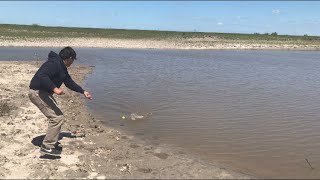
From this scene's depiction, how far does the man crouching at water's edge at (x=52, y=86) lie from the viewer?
300 inches

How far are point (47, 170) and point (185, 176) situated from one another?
2.60 m

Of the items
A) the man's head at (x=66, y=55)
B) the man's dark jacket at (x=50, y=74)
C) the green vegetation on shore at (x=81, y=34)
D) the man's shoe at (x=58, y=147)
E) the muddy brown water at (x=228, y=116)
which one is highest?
the man's head at (x=66, y=55)

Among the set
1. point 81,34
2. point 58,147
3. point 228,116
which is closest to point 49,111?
point 58,147

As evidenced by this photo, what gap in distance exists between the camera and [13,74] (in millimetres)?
18594

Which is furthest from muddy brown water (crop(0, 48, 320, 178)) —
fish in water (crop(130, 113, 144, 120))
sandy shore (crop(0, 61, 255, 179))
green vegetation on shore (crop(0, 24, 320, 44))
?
green vegetation on shore (crop(0, 24, 320, 44))

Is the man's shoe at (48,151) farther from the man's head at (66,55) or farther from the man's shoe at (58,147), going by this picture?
the man's head at (66,55)

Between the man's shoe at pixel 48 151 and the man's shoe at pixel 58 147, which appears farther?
the man's shoe at pixel 58 147

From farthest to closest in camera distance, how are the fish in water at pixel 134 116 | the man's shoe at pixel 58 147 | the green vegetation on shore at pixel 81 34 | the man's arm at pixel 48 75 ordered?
the green vegetation on shore at pixel 81 34, the fish in water at pixel 134 116, the man's shoe at pixel 58 147, the man's arm at pixel 48 75

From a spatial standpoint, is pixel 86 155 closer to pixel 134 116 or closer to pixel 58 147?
pixel 58 147

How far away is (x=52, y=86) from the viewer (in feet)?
24.7

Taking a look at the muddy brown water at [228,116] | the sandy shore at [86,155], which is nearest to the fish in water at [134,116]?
the muddy brown water at [228,116]

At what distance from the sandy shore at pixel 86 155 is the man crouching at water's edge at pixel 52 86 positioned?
0.41m

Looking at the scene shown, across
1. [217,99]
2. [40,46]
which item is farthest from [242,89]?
[40,46]

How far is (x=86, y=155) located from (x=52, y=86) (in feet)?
5.63
